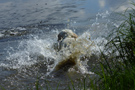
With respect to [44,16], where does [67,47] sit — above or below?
above

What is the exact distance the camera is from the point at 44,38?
916 cm

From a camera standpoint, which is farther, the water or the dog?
the dog

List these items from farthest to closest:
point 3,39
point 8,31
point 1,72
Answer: point 8,31 → point 3,39 → point 1,72

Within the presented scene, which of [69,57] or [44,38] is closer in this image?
[69,57]

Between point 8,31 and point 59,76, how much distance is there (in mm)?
6174

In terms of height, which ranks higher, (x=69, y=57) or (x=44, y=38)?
(x=69, y=57)

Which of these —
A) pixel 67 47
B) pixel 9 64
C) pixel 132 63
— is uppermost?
pixel 132 63

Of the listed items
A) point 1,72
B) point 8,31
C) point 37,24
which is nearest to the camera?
point 1,72

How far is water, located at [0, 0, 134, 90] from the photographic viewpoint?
557cm

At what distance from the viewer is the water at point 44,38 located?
18.3 ft

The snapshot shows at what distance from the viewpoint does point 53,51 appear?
712cm

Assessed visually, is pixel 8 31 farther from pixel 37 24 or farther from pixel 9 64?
pixel 9 64

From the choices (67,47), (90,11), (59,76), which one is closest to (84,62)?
(67,47)

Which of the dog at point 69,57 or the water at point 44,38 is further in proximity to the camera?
the dog at point 69,57
